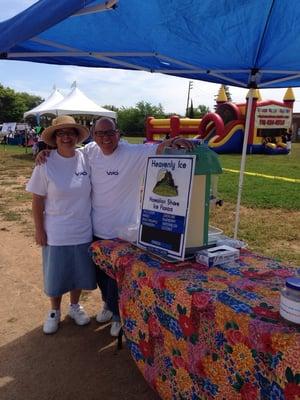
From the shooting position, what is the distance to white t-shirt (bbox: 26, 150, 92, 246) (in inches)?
112

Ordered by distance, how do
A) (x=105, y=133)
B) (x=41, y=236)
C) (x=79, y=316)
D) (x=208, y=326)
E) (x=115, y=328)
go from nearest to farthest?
(x=208, y=326)
(x=105, y=133)
(x=41, y=236)
(x=115, y=328)
(x=79, y=316)

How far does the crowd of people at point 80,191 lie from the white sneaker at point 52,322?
32 centimetres

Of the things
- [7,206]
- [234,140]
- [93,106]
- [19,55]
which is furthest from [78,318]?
[234,140]

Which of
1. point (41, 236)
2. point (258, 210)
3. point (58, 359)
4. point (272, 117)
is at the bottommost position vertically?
point (58, 359)

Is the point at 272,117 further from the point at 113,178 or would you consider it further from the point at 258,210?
the point at 113,178

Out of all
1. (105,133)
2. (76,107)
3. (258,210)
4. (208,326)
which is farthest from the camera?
(76,107)

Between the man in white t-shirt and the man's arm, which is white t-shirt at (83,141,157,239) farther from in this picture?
the man's arm

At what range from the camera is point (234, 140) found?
1936cm

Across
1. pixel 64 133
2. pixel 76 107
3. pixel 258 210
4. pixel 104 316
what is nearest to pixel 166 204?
pixel 64 133

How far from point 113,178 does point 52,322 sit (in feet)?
4.50

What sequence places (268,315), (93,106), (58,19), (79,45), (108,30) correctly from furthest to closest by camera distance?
(93,106) → (79,45) → (108,30) → (58,19) → (268,315)

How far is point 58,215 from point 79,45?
4.28ft

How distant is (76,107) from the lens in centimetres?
1762

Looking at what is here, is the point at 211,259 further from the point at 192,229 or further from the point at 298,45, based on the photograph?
the point at 298,45
